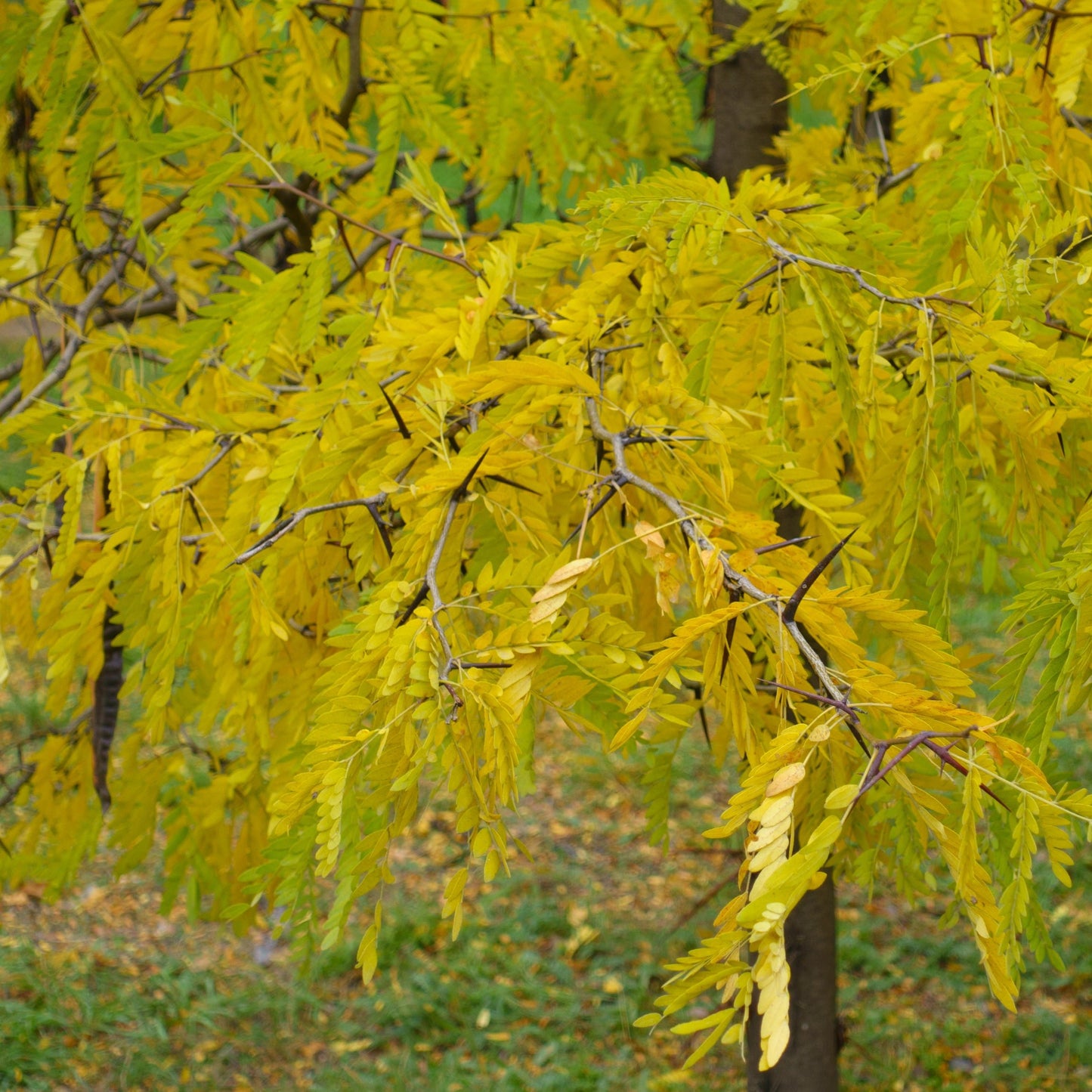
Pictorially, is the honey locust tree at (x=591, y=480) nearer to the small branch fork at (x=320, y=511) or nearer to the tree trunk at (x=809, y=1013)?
the small branch fork at (x=320, y=511)

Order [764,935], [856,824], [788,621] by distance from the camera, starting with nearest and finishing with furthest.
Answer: [764,935]
[788,621]
[856,824]

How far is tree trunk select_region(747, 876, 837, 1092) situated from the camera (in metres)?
2.80

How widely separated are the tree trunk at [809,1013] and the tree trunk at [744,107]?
1899 millimetres

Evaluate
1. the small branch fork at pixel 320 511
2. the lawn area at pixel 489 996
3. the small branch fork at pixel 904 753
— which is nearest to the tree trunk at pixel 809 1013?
the lawn area at pixel 489 996

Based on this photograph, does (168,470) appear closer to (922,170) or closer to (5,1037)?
(922,170)

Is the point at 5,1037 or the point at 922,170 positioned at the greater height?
the point at 922,170

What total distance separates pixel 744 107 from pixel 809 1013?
2.39 meters

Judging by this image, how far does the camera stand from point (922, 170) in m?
1.95

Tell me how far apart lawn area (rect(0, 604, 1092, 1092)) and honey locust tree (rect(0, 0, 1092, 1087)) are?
7.20 ft

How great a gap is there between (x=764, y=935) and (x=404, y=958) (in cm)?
436

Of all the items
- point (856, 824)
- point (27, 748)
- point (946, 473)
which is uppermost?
point (946, 473)

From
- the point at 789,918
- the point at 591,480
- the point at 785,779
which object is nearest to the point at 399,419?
the point at 591,480

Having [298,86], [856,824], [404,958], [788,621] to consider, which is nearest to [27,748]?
[404,958]

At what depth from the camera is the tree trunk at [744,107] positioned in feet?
9.17
